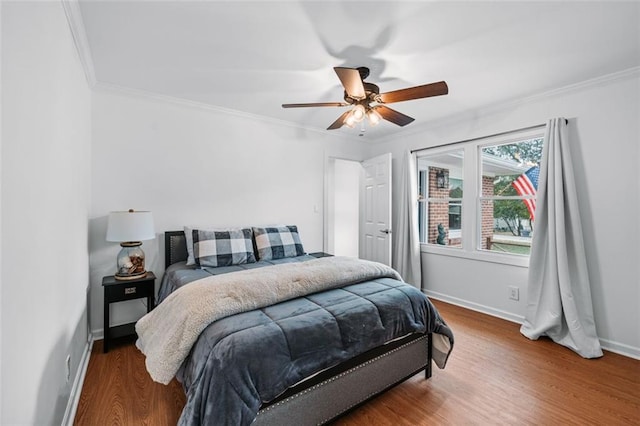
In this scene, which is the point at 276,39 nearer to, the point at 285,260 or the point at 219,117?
the point at 219,117

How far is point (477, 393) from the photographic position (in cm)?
204

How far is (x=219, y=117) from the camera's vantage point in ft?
11.4

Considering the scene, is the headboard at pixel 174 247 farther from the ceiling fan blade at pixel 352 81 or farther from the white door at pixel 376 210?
the white door at pixel 376 210

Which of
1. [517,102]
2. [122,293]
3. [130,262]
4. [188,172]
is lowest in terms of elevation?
[122,293]

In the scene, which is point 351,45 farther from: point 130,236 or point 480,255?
point 480,255

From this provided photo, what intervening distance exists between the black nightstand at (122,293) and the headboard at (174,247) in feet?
0.87

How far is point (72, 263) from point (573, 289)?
409 centimetres

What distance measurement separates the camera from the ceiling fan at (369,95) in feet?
6.75

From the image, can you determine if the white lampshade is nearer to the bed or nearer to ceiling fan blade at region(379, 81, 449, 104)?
the bed

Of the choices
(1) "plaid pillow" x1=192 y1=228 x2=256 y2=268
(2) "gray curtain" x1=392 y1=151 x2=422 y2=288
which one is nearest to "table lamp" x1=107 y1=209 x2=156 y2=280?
(1) "plaid pillow" x1=192 y1=228 x2=256 y2=268

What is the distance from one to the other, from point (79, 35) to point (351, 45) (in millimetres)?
1843

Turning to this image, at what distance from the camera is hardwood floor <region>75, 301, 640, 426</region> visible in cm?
180

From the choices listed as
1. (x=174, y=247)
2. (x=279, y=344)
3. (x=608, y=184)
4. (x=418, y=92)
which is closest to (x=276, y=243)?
(x=174, y=247)

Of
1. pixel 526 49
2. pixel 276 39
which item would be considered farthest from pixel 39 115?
pixel 526 49
